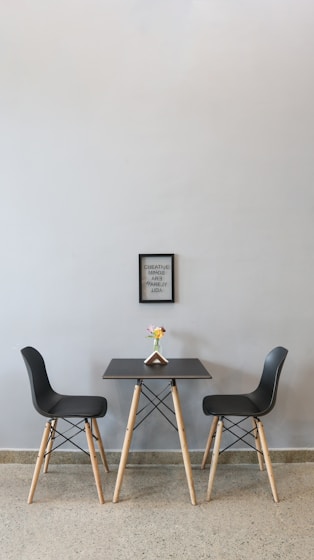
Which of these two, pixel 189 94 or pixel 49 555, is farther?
pixel 189 94

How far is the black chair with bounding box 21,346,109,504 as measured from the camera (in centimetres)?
199

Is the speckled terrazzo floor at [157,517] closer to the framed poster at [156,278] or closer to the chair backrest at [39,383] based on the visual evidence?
the chair backrest at [39,383]

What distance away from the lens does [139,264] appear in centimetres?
241

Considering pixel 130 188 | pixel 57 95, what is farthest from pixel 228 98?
pixel 57 95

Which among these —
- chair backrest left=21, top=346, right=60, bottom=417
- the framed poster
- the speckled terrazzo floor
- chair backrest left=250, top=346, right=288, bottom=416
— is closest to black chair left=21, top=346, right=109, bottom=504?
chair backrest left=21, top=346, right=60, bottom=417

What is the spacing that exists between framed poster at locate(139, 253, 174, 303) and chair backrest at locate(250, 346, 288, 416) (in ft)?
2.46

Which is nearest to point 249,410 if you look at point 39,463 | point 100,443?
point 100,443

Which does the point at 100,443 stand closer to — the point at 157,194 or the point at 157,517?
the point at 157,517

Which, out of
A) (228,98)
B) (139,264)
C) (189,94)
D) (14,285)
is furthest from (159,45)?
(14,285)

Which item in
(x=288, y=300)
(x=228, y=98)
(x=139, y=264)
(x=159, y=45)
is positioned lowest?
(x=288, y=300)

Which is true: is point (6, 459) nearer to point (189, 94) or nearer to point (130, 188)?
point (130, 188)

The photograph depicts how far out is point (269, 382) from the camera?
2.19m

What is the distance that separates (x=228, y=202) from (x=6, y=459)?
235 centimetres

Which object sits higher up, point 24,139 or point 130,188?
point 24,139
